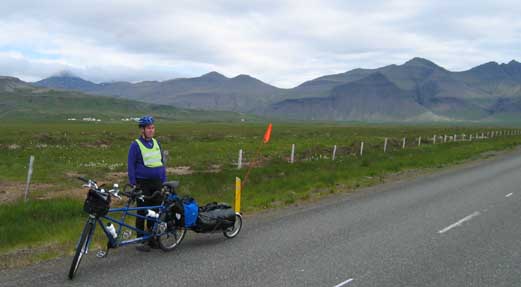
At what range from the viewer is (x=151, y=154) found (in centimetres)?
848

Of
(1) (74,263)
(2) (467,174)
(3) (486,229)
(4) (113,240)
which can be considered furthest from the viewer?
(2) (467,174)

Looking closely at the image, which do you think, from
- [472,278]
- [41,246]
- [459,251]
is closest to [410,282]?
[472,278]

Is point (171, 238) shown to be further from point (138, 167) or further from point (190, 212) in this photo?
point (138, 167)

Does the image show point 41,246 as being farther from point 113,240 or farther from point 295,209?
point 295,209

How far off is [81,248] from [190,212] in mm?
2163

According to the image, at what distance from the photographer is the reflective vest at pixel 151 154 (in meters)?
8.40

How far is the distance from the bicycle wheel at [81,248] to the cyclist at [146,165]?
4.21 ft

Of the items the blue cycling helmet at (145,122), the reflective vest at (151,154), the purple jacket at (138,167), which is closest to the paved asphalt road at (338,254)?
the purple jacket at (138,167)

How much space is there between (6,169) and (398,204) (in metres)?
16.5

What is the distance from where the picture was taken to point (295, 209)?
42.4 ft

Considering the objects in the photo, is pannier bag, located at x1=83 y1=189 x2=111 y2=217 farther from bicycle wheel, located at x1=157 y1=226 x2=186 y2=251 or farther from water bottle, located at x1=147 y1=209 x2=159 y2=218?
bicycle wheel, located at x1=157 y1=226 x2=186 y2=251

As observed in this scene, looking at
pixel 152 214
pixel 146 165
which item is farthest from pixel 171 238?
pixel 146 165

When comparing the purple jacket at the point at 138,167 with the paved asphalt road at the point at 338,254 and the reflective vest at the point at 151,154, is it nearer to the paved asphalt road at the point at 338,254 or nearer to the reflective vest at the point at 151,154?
the reflective vest at the point at 151,154

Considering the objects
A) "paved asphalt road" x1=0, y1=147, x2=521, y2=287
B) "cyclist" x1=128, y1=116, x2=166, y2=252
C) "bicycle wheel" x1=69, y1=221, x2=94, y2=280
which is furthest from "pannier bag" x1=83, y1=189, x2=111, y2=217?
"cyclist" x1=128, y1=116, x2=166, y2=252
